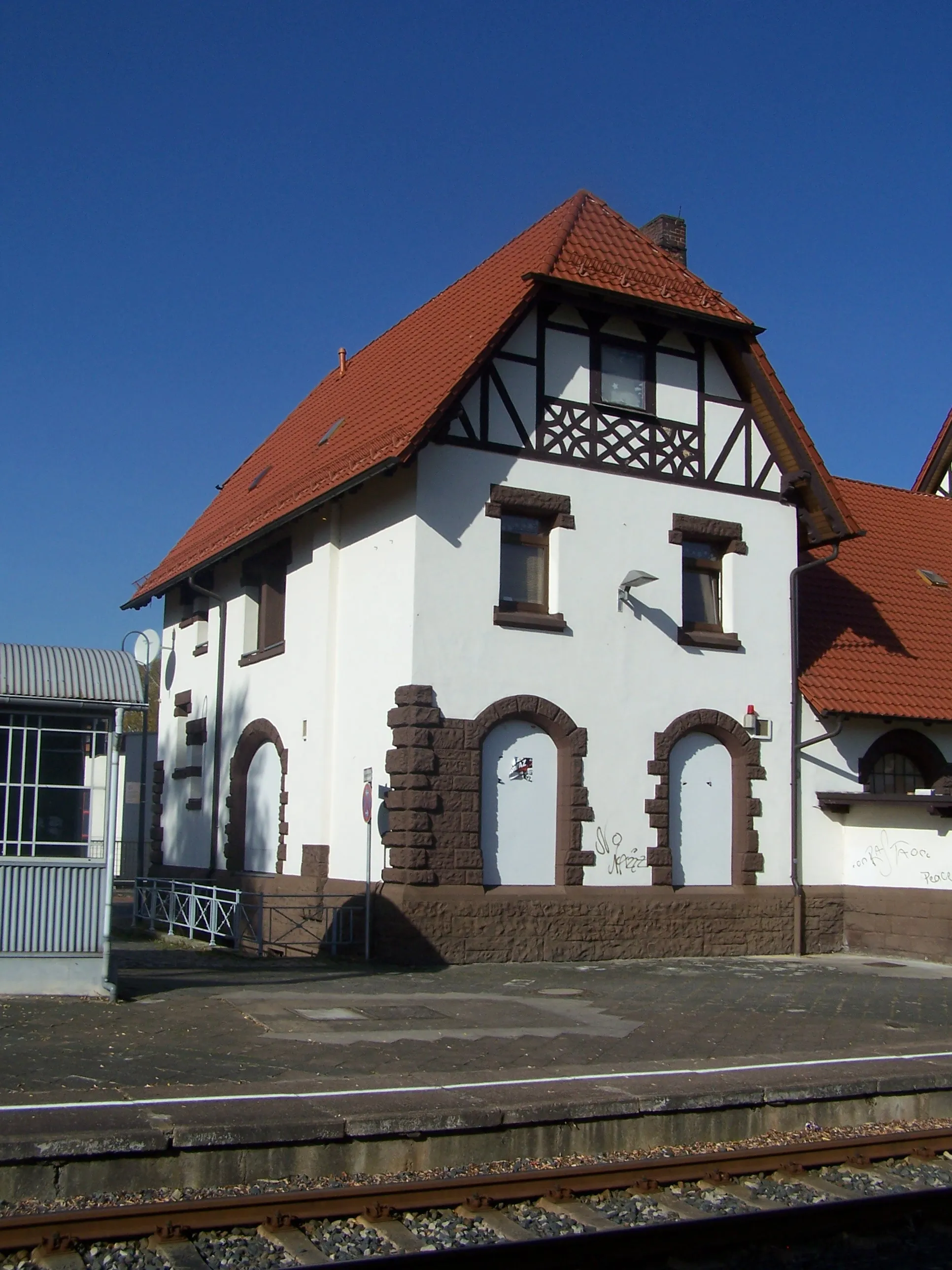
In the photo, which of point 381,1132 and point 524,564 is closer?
point 381,1132

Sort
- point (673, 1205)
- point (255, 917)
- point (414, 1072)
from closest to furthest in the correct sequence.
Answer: point (673, 1205)
point (414, 1072)
point (255, 917)

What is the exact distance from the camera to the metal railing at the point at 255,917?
17.8m

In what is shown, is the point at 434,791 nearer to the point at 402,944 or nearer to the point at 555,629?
the point at 402,944

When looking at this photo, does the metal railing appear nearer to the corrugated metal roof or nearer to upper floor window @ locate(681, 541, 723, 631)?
the corrugated metal roof

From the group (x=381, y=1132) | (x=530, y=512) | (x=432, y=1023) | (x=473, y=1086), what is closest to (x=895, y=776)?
(x=530, y=512)

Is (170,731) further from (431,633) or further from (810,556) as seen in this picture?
(810,556)

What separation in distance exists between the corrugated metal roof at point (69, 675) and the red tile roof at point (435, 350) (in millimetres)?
5215

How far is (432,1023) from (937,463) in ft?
76.5

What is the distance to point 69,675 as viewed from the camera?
1261cm

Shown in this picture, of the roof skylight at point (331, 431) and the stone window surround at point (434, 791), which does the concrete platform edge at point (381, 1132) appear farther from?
the roof skylight at point (331, 431)

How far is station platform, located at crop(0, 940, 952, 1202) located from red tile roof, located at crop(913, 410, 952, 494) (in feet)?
60.7

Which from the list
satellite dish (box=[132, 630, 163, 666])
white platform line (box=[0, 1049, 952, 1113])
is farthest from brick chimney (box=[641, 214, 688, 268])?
white platform line (box=[0, 1049, 952, 1113])

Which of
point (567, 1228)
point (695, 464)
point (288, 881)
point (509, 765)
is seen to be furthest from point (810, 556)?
point (567, 1228)

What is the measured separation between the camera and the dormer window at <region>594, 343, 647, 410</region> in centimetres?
1955
